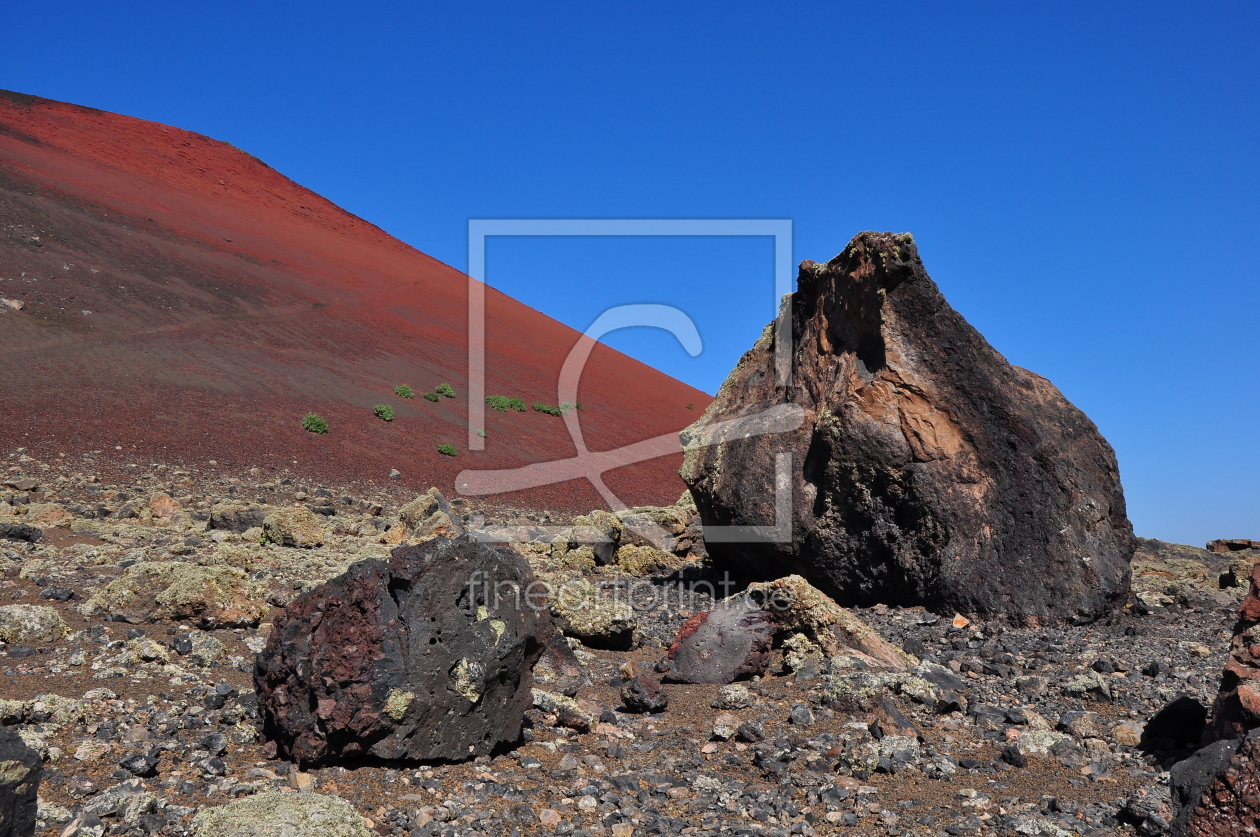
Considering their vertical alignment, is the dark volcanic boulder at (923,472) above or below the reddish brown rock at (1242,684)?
above

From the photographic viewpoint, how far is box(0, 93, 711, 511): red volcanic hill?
21281 mm

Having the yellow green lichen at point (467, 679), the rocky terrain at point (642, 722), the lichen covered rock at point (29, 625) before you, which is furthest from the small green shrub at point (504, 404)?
the yellow green lichen at point (467, 679)

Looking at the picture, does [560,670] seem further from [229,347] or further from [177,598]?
[229,347]

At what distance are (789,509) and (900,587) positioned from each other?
1504 millimetres

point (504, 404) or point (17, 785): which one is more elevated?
point (504, 404)

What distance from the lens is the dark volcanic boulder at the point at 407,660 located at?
15.0 feet

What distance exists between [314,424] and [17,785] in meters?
22.2

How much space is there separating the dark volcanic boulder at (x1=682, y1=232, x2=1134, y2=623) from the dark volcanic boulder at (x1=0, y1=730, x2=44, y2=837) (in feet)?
24.9

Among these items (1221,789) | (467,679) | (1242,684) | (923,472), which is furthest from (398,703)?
(923,472)

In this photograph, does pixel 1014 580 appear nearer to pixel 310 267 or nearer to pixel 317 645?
A: pixel 317 645

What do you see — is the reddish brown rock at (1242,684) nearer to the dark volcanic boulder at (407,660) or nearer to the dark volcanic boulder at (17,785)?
the dark volcanic boulder at (407,660)

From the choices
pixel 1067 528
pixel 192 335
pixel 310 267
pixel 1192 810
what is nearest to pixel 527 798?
pixel 1192 810

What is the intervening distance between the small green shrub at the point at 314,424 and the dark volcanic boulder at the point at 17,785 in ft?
71.6

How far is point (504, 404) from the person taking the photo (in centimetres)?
3556
